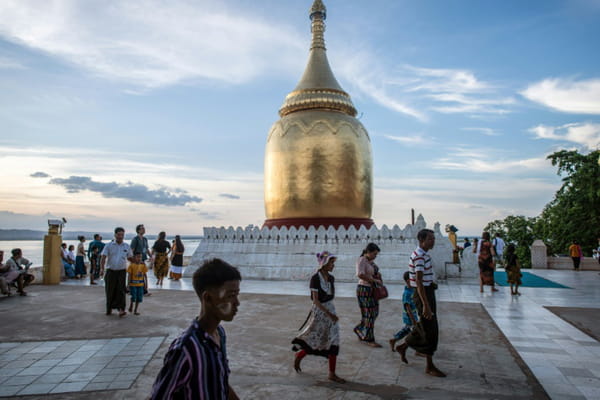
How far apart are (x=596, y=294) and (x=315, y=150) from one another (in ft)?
35.6

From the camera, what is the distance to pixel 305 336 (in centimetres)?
480

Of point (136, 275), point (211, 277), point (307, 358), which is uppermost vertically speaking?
point (211, 277)

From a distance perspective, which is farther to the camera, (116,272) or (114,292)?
(116,272)

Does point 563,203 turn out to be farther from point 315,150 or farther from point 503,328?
point 503,328

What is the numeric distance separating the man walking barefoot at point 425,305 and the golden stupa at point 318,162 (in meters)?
12.1

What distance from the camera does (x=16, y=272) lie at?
11.0 m

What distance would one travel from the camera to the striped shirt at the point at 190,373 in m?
1.89

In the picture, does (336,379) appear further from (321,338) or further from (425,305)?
(425,305)

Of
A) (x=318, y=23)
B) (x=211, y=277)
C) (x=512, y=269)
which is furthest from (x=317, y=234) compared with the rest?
(x=211, y=277)

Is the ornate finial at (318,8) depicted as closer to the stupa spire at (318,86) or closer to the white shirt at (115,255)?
the stupa spire at (318,86)

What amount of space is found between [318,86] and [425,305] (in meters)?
15.7

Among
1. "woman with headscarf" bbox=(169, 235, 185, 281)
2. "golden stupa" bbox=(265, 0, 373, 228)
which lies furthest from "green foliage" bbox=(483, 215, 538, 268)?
"woman with headscarf" bbox=(169, 235, 185, 281)

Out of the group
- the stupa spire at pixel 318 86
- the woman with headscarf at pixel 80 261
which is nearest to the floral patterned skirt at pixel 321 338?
the woman with headscarf at pixel 80 261

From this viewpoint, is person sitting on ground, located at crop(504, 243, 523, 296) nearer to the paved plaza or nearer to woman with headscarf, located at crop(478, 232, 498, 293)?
woman with headscarf, located at crop(478, 232, 498, 293)
